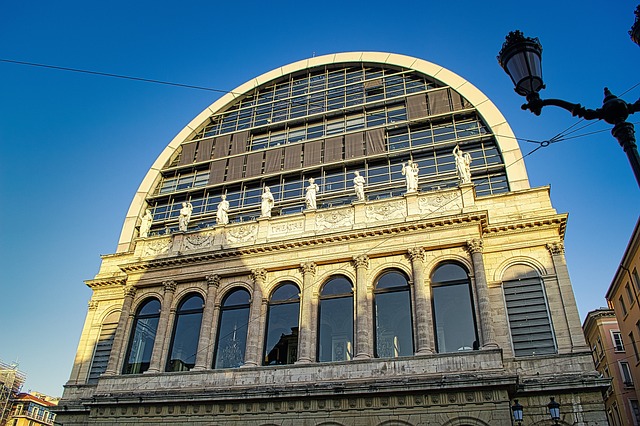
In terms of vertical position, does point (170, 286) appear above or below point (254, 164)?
below

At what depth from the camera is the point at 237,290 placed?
26203mm

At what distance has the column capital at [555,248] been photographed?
23.2 m

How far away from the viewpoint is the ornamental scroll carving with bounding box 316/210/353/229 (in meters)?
25.7

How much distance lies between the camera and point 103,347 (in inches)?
1152

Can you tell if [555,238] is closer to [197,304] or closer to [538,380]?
[538,380]

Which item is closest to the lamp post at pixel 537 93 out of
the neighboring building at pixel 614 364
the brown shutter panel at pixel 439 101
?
the brown shutter panel at pixel 439 101

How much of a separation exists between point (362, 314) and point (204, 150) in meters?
20.0

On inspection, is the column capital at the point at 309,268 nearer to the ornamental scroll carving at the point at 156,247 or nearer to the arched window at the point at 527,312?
the ornamental scroll carving at the point at 156,247

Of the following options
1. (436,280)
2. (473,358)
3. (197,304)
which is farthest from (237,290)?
(473,358)

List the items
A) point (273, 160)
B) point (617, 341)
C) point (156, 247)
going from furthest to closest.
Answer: point (617, 341)
point (273, 160)
point (156, 247)

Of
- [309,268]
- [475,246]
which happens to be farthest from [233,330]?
[475,246]

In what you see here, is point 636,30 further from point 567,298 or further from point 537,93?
point 567,298

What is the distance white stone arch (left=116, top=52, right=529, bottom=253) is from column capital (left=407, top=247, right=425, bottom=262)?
24.7 ft

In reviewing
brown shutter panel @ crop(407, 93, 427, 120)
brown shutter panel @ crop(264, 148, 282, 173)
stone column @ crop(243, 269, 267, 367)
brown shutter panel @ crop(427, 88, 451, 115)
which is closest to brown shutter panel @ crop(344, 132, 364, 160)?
brown shutter panel @ crop(407, 93, 427, 120)
